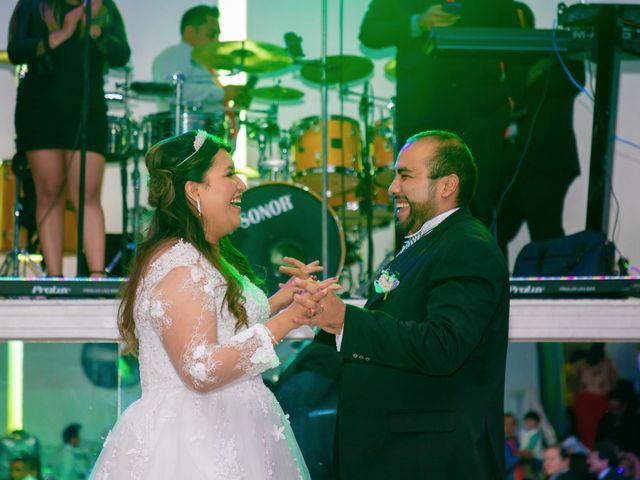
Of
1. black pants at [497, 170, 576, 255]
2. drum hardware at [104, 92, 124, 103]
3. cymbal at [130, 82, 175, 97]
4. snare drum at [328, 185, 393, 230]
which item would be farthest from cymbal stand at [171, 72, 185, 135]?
black pants at [497, 170, 576, 255]

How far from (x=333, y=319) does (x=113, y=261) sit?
4.65 m

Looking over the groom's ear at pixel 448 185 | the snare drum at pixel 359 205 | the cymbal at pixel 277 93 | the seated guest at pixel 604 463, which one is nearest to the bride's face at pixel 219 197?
the groom's ear at pixel 448 185

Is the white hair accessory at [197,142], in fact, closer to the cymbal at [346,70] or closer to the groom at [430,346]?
the groom at [430,346]

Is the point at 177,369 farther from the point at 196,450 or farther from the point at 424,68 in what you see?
the point at 424,68

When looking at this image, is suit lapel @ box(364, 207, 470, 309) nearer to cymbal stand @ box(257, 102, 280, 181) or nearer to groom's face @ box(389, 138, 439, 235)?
groom's face @ box(389, 138, 439, 235)

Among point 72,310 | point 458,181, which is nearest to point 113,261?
point 72,310

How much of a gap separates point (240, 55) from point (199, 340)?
491 centimetres

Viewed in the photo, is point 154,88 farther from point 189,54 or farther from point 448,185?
point 448,185

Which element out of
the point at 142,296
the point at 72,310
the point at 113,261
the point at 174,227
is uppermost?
the point at 174,227

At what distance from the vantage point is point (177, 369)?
2.71 metres

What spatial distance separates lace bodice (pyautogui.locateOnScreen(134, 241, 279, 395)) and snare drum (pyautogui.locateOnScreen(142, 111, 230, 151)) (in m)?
3.72

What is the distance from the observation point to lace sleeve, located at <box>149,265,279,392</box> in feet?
8.72

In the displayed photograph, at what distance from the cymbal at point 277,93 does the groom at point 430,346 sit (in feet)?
16.9

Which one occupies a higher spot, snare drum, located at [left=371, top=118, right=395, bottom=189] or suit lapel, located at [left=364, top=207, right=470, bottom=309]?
suit lapel, located at [left=364, top=207, right=470, bottom=309]
